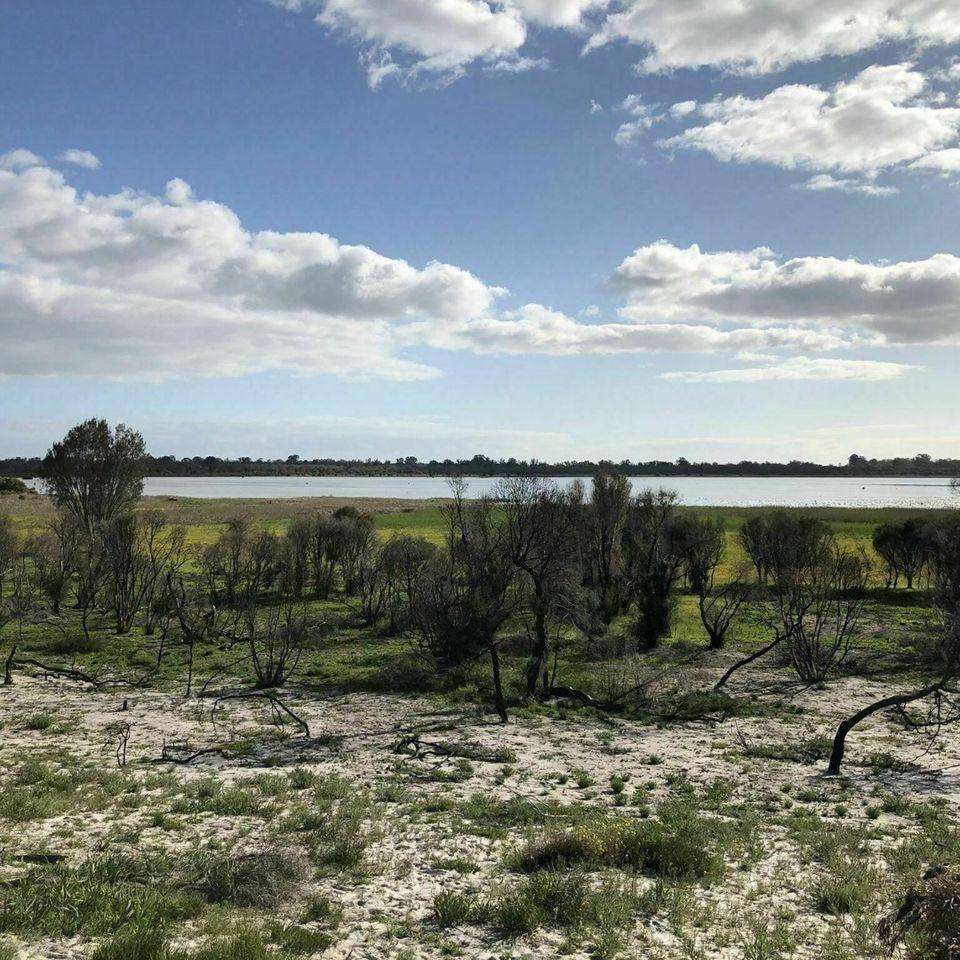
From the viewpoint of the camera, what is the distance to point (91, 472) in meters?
55.1

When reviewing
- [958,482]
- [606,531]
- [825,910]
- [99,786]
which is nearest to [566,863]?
[825,910]

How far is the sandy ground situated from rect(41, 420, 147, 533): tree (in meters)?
34.6

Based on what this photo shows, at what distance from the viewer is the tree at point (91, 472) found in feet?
178

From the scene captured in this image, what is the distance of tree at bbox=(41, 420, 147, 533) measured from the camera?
2140 inches

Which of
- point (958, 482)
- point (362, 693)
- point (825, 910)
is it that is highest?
point (958, 482)

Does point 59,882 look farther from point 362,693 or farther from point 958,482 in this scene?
point 958,482

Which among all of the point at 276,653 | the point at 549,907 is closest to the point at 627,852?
the point at 549,907

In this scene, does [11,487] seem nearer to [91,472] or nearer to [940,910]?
[91,472]

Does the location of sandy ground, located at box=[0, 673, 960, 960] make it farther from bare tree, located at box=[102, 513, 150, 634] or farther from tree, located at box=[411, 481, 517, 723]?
bare tree, located at box=[102, 513, 150, 634]

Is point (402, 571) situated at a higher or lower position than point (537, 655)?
higher

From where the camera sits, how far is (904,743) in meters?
19.0

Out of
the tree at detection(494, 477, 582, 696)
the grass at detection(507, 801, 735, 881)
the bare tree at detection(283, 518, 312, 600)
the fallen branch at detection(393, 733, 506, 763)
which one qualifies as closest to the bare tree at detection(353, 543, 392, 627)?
the bare tree at detection(283, 518, 312, 600)

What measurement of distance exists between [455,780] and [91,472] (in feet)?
160

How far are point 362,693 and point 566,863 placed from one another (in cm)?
1446
